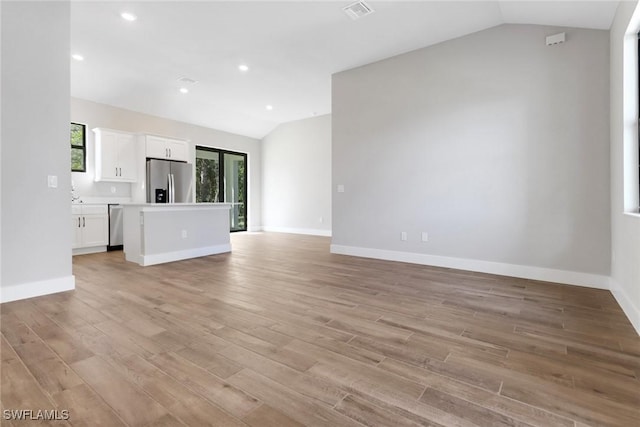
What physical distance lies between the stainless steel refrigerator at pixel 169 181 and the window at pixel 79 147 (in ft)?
3.57

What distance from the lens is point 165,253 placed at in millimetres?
4465

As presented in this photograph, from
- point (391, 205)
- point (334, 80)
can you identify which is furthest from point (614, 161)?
point (334, 80)

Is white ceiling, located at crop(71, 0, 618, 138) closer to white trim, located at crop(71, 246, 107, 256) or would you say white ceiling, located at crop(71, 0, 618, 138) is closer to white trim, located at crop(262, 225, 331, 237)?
white trim, located at crop(71, 246, 107, 256)

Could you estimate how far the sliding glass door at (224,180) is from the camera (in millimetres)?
8001

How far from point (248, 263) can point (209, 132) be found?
5.05 m

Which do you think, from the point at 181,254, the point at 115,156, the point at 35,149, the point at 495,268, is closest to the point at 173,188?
the point at 115,156

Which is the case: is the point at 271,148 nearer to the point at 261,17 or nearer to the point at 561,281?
the point at 261,17

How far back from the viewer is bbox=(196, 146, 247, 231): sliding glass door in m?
8.00

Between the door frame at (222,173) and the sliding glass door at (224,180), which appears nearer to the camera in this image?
the sliding glass door at (224,180)

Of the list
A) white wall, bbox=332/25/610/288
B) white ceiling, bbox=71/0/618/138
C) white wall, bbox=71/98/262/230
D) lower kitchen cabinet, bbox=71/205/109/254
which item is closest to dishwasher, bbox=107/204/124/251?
lower kitchen cabinet, bbox=71/205/109/254

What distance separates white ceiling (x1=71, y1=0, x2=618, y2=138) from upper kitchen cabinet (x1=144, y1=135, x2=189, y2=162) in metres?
0.77

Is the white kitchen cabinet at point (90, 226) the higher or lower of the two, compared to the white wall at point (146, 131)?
lower

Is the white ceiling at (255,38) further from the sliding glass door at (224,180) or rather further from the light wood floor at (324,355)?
the light wood floor at (324,355)

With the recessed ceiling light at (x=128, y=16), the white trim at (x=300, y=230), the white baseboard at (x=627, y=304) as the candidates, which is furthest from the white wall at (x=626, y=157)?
the white trim at (x=300, y=230)
